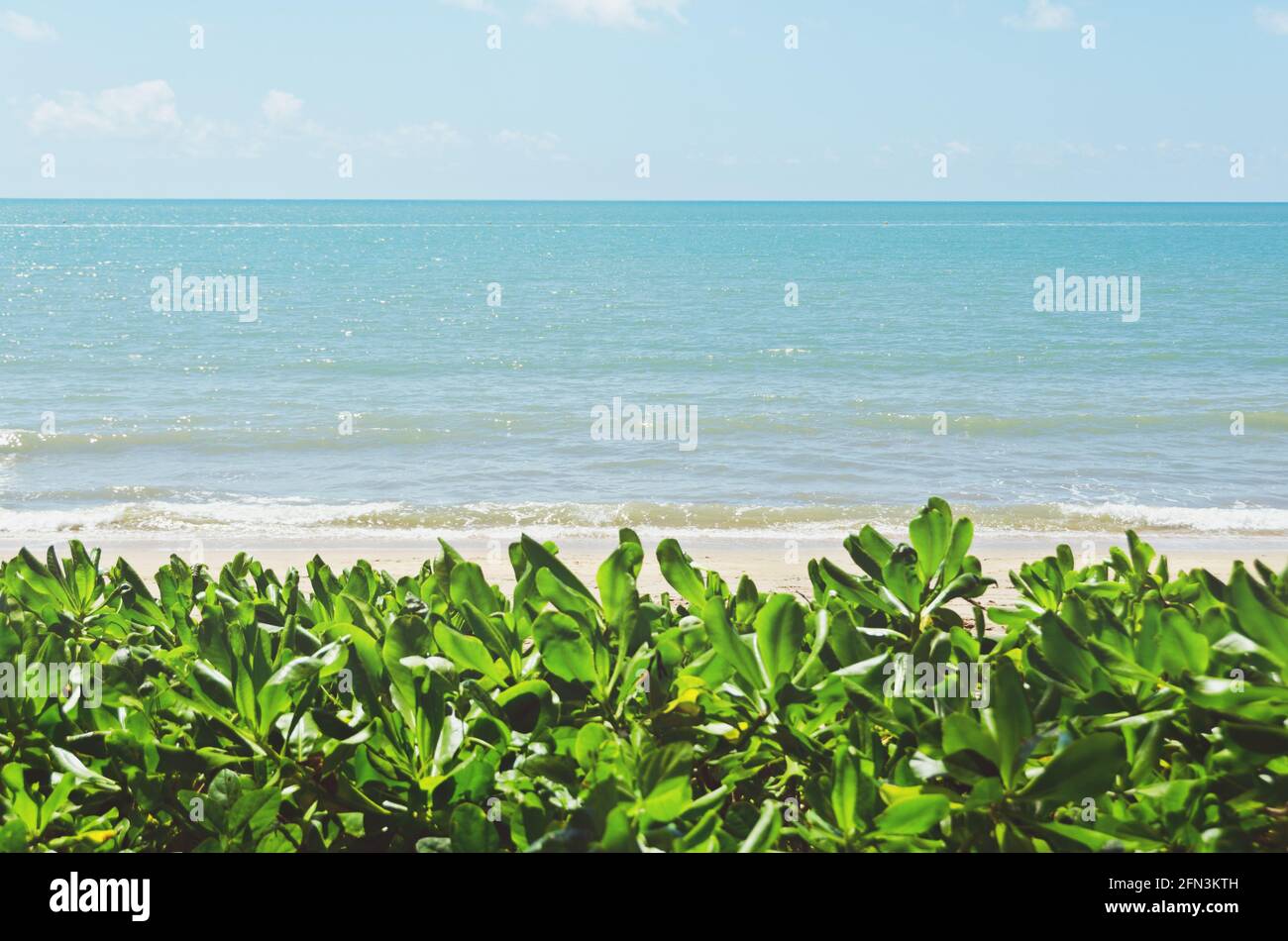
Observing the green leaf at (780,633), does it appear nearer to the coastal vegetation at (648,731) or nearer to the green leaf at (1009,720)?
the coastal vegetation at (648,731)

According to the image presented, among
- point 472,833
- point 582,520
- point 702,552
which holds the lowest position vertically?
point 702,552

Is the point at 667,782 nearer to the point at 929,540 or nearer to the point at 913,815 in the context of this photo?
the point at 913,815

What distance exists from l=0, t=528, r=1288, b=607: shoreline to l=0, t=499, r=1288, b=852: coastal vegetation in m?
6.69

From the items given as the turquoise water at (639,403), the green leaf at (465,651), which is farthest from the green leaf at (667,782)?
the turquoise water at (639,403)

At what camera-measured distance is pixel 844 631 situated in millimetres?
1291

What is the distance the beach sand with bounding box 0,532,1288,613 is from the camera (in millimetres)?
8586

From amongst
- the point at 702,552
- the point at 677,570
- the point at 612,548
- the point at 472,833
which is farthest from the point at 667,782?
the point at 612,548

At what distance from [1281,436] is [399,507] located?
37.8 ft

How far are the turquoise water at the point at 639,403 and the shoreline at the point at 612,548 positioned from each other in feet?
1.62

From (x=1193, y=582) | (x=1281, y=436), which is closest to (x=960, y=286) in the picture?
(x=1281, y=436)

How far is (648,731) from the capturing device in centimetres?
125

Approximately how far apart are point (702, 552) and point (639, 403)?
377 inches

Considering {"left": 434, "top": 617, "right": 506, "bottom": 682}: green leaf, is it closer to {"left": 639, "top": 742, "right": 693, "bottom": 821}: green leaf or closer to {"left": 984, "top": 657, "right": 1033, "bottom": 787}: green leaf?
{"left": 639, "top": 742, "right": 693, "bottom": 821}: green leaf

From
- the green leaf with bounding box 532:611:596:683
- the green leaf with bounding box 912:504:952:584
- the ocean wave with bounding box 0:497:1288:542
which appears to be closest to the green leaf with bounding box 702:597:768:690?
the green leaf with bounding box 532:611:596:683
